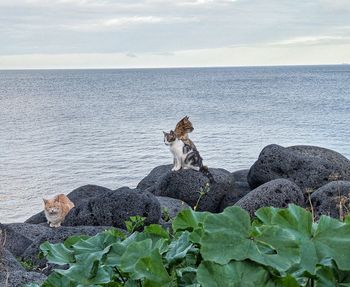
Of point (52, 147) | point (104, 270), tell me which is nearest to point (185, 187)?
point (104, 270)

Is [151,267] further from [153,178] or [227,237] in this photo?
[153,178]

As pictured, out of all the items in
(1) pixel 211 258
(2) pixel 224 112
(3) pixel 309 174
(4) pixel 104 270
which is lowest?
(2) pixel 224 112

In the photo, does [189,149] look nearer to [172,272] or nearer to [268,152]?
[268,152]

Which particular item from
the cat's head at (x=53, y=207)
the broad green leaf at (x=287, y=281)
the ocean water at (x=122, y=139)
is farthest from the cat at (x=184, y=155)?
the broad green leaf at (x=287, y=281)

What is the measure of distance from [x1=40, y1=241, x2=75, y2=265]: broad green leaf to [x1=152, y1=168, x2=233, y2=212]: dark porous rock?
1432 cm

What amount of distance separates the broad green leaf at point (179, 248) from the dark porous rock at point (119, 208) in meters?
10.2

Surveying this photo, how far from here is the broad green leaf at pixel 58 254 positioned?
1946mm

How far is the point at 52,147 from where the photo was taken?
42.2 metres

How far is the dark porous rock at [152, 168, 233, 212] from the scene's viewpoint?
16672 millimetres

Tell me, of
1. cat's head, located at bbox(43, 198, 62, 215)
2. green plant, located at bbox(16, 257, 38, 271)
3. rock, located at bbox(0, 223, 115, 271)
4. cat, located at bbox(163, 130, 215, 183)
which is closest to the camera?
rock, located at bbox(0, 223, 115, 271)

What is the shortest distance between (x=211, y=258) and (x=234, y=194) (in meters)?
16.2

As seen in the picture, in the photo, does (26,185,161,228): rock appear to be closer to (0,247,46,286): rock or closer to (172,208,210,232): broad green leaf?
(0,247,46,286): rock

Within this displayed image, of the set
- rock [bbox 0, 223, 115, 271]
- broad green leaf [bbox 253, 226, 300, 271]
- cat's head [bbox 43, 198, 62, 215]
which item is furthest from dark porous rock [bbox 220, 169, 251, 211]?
broad green leaf [bbox 253, 226, 300, 271]

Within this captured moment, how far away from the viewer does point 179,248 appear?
179 centimetres
